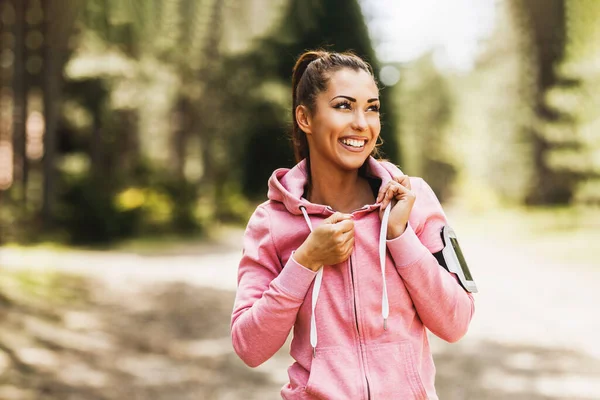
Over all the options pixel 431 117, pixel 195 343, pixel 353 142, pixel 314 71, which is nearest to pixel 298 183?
pixel 353 142

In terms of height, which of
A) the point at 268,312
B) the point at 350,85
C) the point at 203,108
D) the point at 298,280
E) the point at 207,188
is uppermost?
the point at 350,85

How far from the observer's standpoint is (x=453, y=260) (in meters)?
2.15

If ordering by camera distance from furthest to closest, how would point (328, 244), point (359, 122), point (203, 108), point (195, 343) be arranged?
point (203, 108) → point (195, 343) → point (359, 122) → point (328, 244)

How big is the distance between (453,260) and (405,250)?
0.19 m

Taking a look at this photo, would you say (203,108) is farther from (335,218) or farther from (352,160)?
(335,218)

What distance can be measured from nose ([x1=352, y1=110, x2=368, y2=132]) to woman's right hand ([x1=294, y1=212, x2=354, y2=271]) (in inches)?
10.3

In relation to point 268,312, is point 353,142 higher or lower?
higher

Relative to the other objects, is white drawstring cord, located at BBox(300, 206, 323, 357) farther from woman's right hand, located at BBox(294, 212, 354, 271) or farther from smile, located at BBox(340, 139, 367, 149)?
smile, located at BBox(340, 139, 367, 149)

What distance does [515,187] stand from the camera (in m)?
34.8

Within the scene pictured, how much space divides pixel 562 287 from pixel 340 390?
1162 cm

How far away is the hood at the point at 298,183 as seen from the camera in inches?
86.0

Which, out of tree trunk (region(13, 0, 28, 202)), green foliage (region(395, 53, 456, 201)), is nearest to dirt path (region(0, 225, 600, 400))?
tree trunk (region(13, 0, 28, 202))

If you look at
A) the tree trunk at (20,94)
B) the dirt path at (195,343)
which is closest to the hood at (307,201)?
the dirt path at (195,343)

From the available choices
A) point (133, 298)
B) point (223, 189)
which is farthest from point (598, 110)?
point (133, 298)
